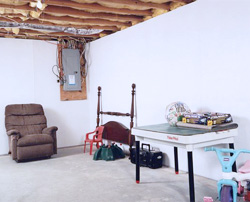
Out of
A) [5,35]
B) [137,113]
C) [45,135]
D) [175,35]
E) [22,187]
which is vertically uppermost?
[5,35]

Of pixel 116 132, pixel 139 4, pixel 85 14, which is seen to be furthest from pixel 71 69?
pixel 139 4

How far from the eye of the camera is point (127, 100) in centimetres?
556

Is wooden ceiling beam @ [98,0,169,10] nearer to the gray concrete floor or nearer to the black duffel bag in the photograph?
the black duffel bag

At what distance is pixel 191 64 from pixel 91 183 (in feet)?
6.92

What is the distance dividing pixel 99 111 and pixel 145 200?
3.28 metres

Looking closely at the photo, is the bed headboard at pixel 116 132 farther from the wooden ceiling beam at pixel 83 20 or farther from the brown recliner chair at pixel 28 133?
the wooden ceiling beam at pixel 83 20

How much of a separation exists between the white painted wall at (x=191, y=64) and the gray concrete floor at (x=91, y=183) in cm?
48

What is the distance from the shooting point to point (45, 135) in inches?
212

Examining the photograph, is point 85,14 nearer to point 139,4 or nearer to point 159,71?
point 139,4

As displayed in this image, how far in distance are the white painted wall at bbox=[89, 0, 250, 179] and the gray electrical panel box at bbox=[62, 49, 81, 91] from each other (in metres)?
1.09

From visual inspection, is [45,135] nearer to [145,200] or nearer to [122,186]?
[122,186]

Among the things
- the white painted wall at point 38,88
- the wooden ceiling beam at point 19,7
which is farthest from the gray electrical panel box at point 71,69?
the wooden ceiling beam at point 19,7

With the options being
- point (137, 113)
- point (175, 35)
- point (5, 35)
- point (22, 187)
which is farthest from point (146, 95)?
point (5, 35)

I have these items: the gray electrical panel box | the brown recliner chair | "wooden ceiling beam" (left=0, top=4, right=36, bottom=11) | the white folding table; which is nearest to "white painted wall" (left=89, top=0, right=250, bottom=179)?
the white folding table
